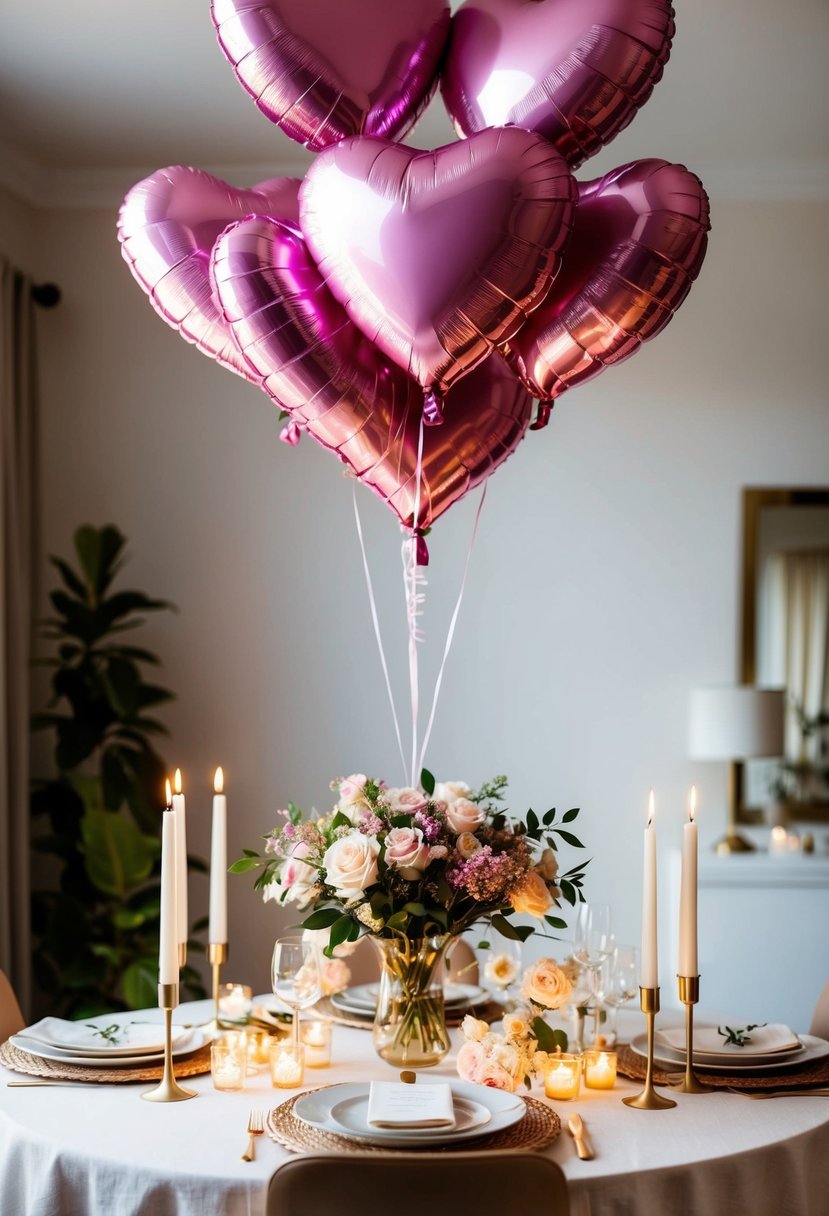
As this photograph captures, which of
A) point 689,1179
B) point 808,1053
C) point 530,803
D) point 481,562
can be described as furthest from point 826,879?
point 689,1179

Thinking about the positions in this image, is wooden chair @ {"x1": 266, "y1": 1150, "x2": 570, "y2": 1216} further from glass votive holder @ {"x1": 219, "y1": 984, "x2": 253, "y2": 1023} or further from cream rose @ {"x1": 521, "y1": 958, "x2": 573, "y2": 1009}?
glass votive holder @ {"x1": 219, "y1": 984, "x2": 253, "y2": 1023}

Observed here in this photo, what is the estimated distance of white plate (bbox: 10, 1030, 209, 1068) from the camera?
1.87 metres

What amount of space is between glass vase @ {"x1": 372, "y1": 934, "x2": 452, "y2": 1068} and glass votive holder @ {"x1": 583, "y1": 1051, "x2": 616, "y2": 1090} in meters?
0.22

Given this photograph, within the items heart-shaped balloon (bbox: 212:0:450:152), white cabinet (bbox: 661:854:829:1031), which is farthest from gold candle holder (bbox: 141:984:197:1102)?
white cabinet (bbox: 661:854:829:1031)

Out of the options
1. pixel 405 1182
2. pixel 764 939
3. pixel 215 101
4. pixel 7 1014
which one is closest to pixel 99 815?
pixel 7 1014

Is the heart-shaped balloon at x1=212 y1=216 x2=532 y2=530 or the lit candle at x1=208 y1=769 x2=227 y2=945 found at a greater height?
the heart-shaped balloon at x1=212 y1=216 x2=532 y2=530

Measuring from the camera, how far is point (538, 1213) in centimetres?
130

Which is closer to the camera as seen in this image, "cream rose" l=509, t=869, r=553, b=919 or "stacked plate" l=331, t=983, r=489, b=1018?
"cream rose" l=509, t=869, r=553, b=919

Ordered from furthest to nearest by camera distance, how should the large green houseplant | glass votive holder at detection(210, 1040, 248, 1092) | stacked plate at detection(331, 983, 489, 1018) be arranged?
1. the large green houseplant
2. stacked plate at detection(331, 983, 489, 1018)
3. glass votive holder at detection(210, 1040, 248, 1092)

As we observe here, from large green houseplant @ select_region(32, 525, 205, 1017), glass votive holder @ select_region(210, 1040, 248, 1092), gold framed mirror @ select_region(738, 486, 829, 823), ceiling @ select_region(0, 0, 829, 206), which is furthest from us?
gold framed mirror @ select_region(738, 486, 829, 823)

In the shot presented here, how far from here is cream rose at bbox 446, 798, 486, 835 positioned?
1848mm

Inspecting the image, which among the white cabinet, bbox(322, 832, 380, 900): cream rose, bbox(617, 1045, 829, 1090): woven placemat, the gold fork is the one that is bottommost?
the white cabinet

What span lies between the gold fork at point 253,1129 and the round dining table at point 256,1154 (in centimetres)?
1

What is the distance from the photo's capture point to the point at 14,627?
3.63 metres
